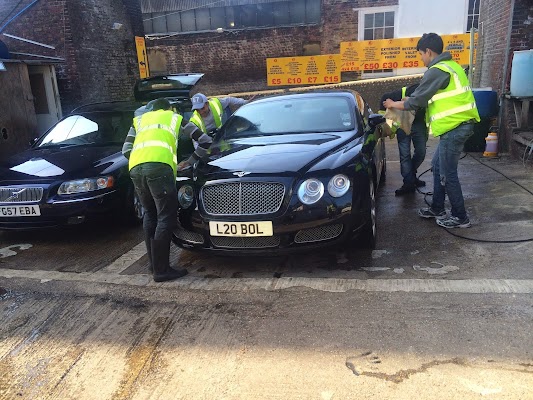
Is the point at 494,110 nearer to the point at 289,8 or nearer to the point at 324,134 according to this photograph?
the point at 324,134

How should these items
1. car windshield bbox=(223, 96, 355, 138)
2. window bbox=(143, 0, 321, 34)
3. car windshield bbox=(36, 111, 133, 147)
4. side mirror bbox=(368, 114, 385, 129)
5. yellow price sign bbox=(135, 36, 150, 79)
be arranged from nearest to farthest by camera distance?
car windshield bbox=(223, 96, 355, 138) < side mirror bbox=(368, 114, 385, 129) < car windshield bbox=(36, 111, 133, 147) < yellow price sign bbox=(135, 36, 150, 79) < window bbox=(143, 0, 321, 34)

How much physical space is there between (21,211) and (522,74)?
741 centimetres

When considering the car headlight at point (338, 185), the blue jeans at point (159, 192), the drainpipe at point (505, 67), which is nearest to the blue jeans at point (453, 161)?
the car headlight at point (338, 185)

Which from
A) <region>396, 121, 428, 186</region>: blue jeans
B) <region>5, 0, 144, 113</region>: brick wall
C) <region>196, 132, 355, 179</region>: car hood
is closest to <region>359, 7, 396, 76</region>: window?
<region>5, 0, 144, 113</region>: brick wall

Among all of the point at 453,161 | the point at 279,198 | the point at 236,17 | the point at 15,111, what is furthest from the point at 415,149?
the point at 236,17

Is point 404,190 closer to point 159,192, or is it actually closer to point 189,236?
point 189,236

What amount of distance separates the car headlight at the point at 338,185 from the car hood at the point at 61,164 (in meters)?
2.64

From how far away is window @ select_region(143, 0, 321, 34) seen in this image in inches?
736

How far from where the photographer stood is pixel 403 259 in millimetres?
3969

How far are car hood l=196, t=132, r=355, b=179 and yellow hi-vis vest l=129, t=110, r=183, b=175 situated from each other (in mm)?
360

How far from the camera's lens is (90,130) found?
6125 millimetres

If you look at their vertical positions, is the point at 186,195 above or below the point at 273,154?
below

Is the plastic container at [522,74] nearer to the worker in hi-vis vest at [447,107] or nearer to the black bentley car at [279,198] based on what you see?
the worker in hi-vis vest at [447,107]

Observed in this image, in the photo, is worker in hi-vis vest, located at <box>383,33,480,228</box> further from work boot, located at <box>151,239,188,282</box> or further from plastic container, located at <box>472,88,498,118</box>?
plastic container, located at <box>472,88,498,118</box>
